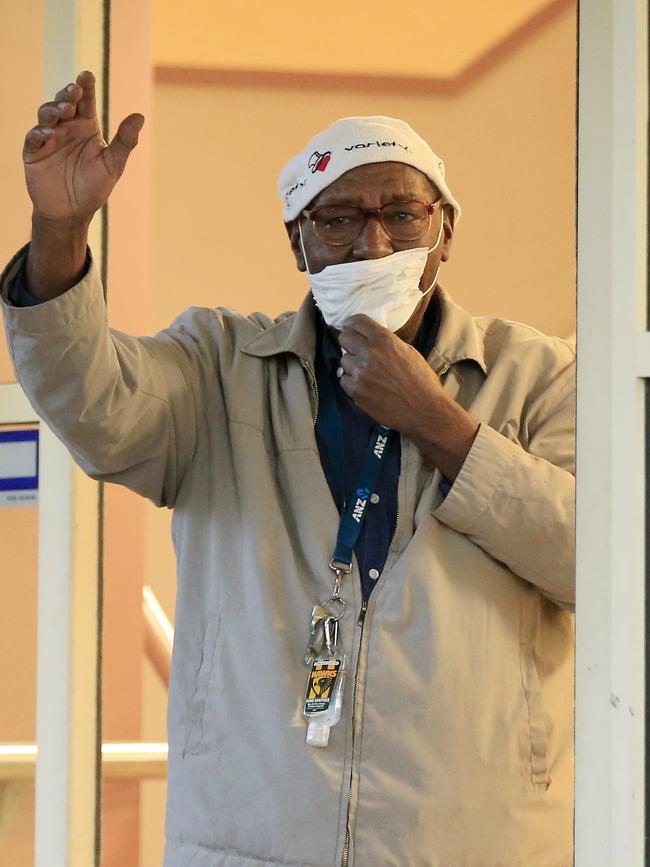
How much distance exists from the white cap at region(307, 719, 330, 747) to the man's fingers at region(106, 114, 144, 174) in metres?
0.74

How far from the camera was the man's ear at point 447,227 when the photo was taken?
2.20 m

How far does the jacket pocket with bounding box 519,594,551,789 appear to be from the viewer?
1870mm

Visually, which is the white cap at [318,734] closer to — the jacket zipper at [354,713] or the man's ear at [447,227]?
the jacket zipper at [354,713]

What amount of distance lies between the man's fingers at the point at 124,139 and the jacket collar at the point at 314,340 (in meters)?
0.46

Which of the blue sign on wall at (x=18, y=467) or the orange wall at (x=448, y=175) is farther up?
the orange wall at (x=448, y=175)

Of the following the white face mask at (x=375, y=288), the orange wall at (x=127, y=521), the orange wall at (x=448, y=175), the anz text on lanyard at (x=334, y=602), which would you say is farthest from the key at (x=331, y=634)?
the orange wall at (x=448, y=175)

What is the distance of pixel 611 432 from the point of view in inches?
52.9

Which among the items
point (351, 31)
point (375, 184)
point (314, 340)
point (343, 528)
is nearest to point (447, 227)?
point (375, 184)

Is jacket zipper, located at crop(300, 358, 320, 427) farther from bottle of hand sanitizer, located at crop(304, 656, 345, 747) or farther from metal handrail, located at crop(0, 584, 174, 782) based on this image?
metal handrail, located at crop(0, 584, 174, 782)

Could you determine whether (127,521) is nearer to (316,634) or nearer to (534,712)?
(316,634)

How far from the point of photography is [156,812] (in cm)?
531

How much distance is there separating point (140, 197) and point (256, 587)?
1519mm

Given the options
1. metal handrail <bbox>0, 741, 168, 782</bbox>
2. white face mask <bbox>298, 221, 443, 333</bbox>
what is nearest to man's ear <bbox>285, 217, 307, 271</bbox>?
white face mask <bbox>298, 221, 443, 333</bbox>

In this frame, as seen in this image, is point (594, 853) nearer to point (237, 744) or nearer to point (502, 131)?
point (237, 744)
